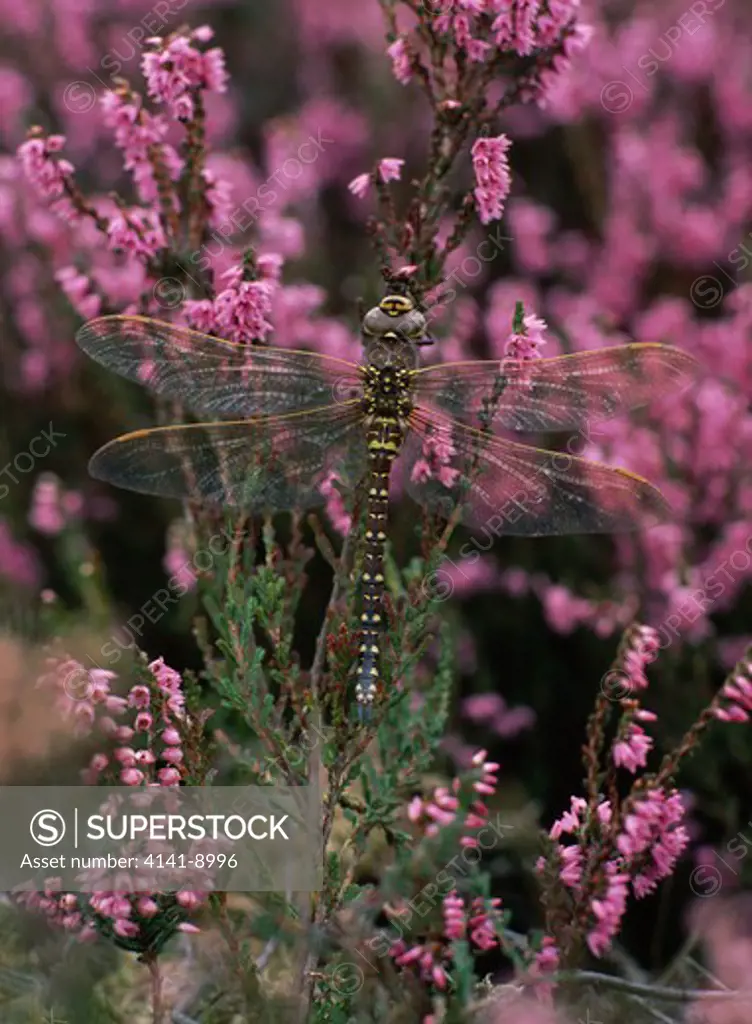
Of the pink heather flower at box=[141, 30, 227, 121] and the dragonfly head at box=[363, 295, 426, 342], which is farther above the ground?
the pink heather flower at box=[141, 30, 227, 121]

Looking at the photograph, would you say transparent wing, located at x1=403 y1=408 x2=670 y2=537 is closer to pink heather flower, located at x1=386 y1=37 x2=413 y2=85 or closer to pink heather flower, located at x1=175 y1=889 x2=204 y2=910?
pink heather flower, located at x1=386 y1=37 x2=413 y2=85

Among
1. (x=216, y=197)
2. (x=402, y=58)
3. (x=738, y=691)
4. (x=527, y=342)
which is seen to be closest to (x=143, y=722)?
(x=527, y=342)

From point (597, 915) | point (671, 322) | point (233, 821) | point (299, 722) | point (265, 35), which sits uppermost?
point (265, 35)

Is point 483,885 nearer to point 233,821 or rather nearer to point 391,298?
point 233,821

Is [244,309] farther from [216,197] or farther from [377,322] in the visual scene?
[216,197]

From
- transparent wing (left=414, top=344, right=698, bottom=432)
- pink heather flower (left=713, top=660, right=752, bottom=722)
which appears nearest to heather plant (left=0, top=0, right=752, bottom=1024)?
pink heather flower (left=713, top=660, right=752, bottom=722)

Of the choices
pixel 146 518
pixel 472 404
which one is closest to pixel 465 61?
pixel 472 404

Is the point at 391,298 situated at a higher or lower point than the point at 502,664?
higher

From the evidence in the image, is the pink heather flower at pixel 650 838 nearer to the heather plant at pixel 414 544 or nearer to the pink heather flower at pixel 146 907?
the heather plant at pixel 414 544
